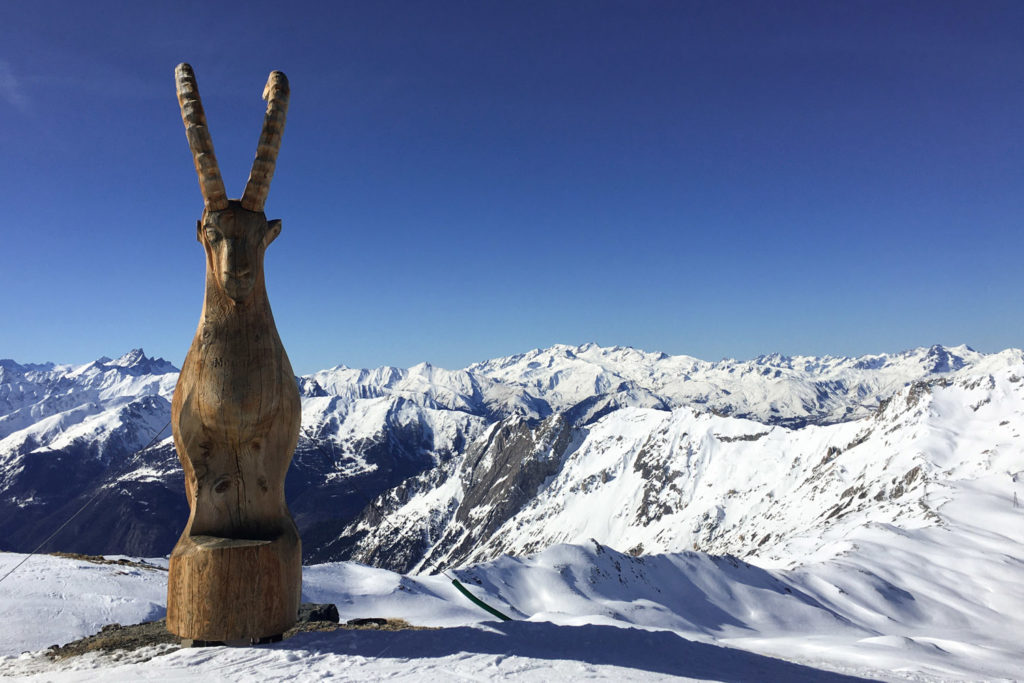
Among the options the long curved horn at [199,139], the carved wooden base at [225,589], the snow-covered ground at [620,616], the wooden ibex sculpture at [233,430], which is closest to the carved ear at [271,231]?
the wooden ibex sculpture at [233,430]

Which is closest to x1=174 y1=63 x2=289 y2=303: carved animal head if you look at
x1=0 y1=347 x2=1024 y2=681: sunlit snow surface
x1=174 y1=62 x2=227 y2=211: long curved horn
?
x1=174 y1=62 x2=227 y2=211: long curved horn

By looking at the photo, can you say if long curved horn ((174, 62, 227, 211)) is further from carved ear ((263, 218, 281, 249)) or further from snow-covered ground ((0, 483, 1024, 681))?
snow-covered ground ((0, 483, 1024, 681))

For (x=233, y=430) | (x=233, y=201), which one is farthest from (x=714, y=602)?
(x=233, y=201)

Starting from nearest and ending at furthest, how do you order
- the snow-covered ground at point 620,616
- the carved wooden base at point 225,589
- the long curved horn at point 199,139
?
the snow-covered ground at point 620,616
the carved wooden base at point 225,589
the long curved horn at point 199,139

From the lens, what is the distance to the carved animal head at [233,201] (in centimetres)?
828

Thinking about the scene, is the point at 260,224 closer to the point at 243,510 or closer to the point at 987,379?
the point at 243,510

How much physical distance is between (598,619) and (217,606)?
60.4 ft

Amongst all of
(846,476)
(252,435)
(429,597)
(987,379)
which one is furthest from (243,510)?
(987,379)

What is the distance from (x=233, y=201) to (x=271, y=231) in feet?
2.18

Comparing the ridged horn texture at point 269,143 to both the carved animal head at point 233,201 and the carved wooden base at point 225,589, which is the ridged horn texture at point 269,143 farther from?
the carved wooden base at point 225,589

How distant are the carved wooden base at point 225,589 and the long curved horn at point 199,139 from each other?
4891mm

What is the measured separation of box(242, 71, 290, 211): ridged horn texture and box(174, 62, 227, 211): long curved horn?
39 centimetres

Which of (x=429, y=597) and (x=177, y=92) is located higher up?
(x=177, y=92)

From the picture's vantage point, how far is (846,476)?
156 meters
